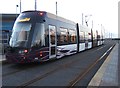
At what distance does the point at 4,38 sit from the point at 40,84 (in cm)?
1988

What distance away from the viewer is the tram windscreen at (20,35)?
17.0 metres

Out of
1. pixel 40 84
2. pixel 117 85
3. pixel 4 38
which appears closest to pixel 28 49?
pixel 40 84

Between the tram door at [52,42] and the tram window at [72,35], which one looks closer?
the tram door at [52,42]

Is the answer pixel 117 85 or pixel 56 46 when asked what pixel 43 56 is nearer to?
pixel 56 46

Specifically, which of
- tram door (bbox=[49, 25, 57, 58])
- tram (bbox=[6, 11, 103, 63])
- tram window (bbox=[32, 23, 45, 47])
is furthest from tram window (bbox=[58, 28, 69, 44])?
tram window (bbox=[32, 23, 45, 47])

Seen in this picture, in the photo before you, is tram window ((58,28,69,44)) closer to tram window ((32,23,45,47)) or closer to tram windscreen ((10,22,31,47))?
tram window ((32,23,45,47))

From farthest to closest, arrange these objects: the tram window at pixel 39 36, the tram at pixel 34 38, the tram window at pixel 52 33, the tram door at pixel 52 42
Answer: the tram window at pixel 52 33, the tram door at pixel 52 42, the tram window at pixel 39 36, the tram at pixel 34 38

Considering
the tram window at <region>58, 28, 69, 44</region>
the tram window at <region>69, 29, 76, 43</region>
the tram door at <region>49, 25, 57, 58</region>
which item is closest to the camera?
the tram door at <region>49, 25, 57, 58</region>

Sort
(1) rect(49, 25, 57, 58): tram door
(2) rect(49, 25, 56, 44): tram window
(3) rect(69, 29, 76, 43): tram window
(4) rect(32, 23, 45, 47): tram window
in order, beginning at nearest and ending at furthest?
1. (4) rect(32, 23, 45, 47): tram window
2. (1) rect(49, 25, 57, 58): tram door
3. (2) rect(49, 25, 56, 44): tram window
4. (3) rect(69, 29, 76, 43): tram window

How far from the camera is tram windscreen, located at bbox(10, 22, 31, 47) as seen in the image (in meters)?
17.0

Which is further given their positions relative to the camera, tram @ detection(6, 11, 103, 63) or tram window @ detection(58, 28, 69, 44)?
tram window @ detection(58, 28, 69, 44)

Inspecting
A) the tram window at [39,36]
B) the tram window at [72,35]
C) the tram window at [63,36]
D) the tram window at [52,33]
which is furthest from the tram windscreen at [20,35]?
the tram window at [72,35]

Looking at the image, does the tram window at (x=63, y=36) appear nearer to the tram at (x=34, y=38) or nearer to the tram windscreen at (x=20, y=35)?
the tram at (x=34, y=38)

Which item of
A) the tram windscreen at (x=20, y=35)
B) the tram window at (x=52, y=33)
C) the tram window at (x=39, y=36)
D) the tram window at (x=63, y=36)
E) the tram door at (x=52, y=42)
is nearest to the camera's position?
the tram windscreen at (x=20, y=35)
